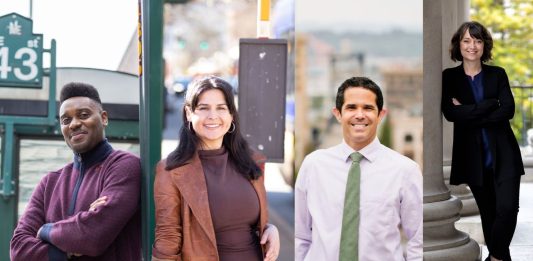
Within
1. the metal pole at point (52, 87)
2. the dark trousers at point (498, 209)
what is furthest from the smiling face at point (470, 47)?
the metal pole at point (52, 87)

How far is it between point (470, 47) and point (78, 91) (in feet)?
6.22

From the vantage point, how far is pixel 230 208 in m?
2.73

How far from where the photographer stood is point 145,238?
9.88 ft

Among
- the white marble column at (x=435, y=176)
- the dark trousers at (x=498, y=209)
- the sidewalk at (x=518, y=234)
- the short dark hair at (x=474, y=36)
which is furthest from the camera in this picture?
the sidewalk at (x=518, y=234)

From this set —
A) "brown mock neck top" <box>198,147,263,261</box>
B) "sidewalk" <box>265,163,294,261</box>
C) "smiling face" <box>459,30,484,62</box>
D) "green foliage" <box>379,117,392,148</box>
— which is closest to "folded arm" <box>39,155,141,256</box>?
"brown mock neck top" <box>198,147,263,261</box>

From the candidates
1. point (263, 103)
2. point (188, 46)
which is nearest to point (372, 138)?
point (263, 103)

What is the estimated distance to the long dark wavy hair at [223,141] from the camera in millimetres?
2717

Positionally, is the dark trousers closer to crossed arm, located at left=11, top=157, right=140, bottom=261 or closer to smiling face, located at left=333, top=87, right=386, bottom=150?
smiling face, located at left=333, top=87, right=386, bottom=150

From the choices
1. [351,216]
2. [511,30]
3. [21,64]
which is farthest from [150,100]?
[511,30]

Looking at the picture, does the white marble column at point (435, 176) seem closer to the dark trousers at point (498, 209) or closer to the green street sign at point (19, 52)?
the dark trousers at point (498, 209)

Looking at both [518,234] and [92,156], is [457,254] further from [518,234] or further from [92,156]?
[92,156]

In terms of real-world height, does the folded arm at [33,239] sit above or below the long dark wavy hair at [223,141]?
below

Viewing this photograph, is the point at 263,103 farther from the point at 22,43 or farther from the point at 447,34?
the point at 447,34

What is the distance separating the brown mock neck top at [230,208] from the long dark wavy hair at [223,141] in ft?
0.09
